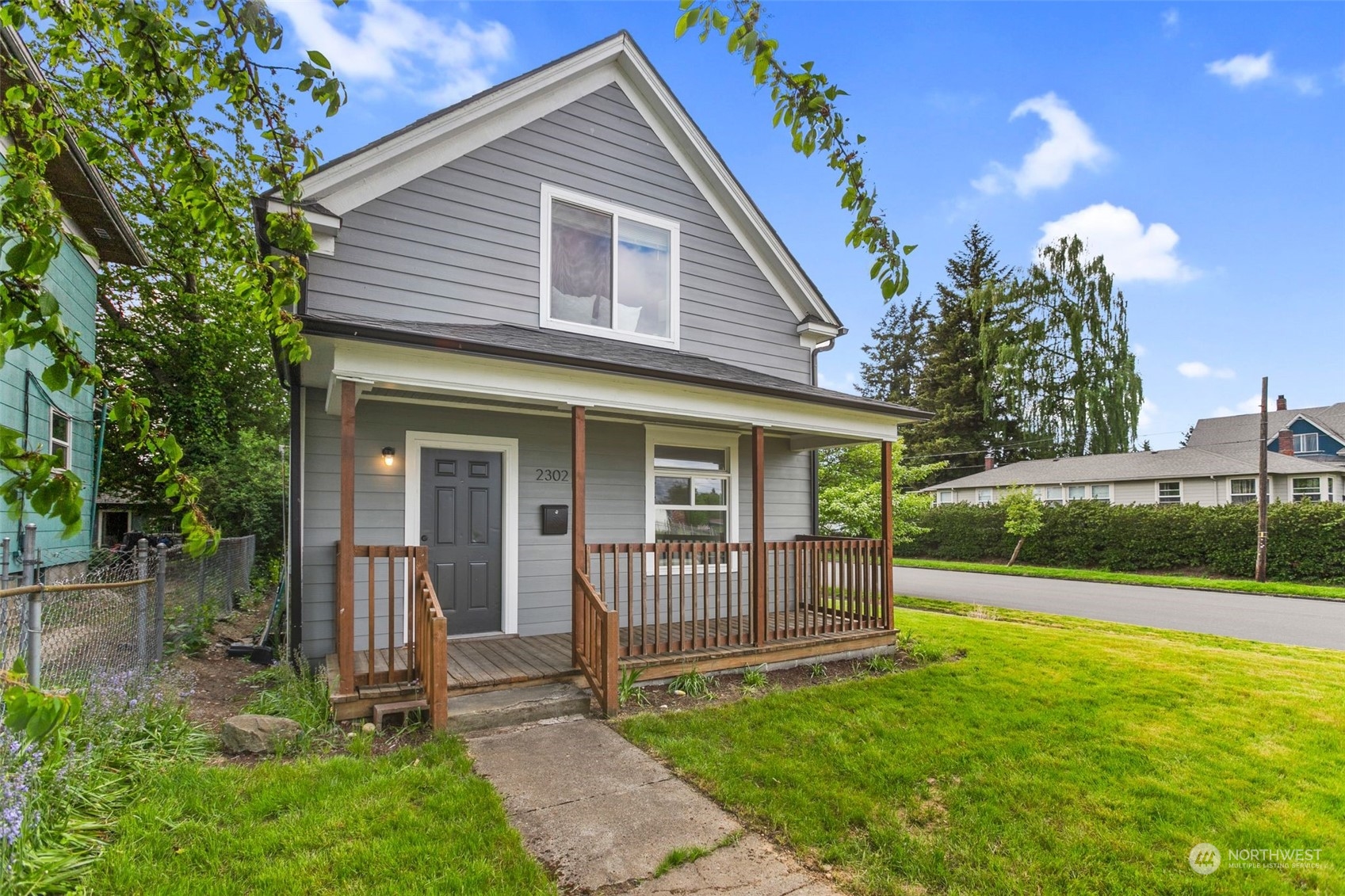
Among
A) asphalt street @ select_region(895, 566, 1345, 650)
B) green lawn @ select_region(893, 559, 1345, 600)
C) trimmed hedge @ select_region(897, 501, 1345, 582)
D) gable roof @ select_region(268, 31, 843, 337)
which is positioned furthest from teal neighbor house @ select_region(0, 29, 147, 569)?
trimmed hedge @ select_region(897, 501, 1345, 582)

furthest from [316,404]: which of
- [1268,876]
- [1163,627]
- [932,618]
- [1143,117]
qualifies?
[1143,117]

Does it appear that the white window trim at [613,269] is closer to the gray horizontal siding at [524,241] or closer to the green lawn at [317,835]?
the gray horizontal siding at [524,241]

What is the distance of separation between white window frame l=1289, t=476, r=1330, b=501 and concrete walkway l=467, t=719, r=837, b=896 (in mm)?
27587

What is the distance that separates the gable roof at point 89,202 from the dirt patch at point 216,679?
3985 millimetres

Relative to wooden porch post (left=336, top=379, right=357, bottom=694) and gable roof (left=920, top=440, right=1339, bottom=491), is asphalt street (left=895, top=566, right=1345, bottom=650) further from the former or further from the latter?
wooden porch post (left=336, top=379, right=357, bottom=694)

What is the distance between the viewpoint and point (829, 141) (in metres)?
1.95

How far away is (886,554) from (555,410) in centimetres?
408

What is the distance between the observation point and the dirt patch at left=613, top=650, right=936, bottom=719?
5.52 meters

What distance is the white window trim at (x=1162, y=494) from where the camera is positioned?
2409 cm

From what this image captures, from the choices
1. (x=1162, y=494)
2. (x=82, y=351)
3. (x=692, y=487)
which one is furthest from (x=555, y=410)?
(x=1162, y=494)

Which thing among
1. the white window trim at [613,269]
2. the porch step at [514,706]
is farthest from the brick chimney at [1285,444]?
the porch step at [514,706]

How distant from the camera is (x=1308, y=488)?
22453mm

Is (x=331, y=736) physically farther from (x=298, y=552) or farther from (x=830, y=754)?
(x=830, y=754)

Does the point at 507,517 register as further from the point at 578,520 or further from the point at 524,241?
the point at 524,241
